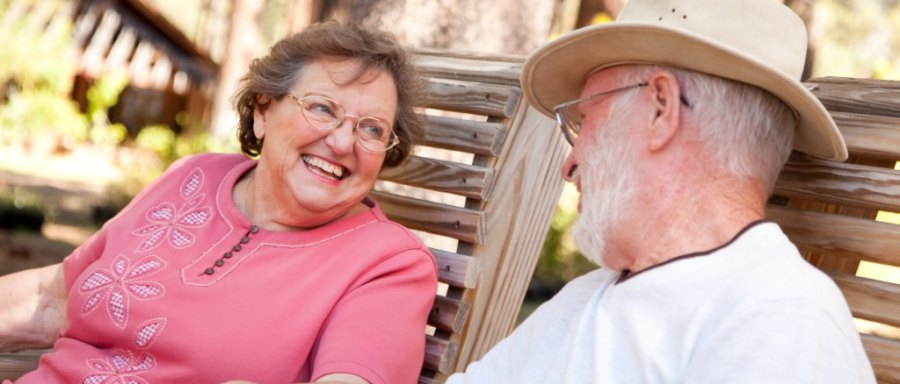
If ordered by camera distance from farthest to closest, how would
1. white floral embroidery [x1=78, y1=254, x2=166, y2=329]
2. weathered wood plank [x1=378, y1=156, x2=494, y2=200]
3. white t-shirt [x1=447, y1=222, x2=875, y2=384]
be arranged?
weathered wood plank [x1=378, y1=156, x2=494, y2=200]
white floral embroidery [x1=78, y1=254, x2=166, y2=329]
white t-shirt [x1=447, y1=222, x2=875, y2=384]

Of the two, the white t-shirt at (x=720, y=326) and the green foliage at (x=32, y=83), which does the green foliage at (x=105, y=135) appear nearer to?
the green foliage at (x=32, y=83)

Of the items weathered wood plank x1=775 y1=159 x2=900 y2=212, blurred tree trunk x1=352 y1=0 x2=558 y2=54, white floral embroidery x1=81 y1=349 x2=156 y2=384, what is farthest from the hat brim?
blurred tree trunk x1=352 y1=0 x2=558 y2=54

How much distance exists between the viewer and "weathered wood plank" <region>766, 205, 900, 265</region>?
2.38m

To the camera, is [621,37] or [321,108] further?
[321,108]

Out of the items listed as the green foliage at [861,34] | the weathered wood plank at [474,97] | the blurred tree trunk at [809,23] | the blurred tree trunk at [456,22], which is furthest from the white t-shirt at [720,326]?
the green foliage at [861,34]

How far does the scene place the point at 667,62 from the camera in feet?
6.75

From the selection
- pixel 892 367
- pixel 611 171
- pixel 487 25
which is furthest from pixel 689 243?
pixel 487 25

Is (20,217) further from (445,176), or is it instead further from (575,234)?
(575,234)

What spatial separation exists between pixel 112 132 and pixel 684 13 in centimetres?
Answer: 1625

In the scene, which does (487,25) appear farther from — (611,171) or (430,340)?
(611,171)

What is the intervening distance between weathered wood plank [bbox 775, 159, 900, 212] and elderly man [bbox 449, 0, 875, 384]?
21 cm

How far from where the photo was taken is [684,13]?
2.04 m

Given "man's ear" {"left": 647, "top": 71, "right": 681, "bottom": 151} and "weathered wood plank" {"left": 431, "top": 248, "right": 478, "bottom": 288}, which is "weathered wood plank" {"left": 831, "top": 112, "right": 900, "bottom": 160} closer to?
"man's ear" {"left": 647, "top": 71, "right": 681, "bottom": 151}

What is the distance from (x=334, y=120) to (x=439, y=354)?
0.66 m
